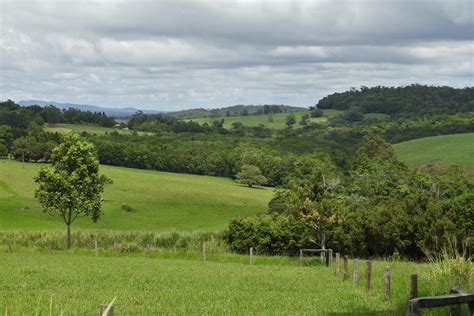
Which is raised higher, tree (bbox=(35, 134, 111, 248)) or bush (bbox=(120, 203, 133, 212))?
tree (bbox=(35, 134, 111, 248))

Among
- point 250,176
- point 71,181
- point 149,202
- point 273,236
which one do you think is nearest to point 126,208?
point 149,202

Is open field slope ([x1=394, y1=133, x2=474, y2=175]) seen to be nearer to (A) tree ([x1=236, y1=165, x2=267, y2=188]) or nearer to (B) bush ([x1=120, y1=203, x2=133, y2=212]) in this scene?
(A) tree ([x1=236, y1=165, x2=267, y2=188])

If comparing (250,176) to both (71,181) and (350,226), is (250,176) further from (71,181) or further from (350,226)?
(71,181)

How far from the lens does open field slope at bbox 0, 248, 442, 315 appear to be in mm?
16406

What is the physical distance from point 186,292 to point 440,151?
164m

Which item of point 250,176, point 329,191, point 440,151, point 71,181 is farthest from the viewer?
point 440,151

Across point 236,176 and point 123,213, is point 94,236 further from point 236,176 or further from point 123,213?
point 236,176

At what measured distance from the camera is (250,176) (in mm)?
141000

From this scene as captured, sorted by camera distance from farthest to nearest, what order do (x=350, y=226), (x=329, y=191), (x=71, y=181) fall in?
(x=350, y=226) → (x=329, y=191) → (x=71, y=181)

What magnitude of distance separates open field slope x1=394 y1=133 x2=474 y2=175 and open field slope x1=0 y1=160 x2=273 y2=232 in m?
57.0

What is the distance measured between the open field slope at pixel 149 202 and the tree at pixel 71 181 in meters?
25.0

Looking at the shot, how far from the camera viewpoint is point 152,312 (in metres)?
16.0

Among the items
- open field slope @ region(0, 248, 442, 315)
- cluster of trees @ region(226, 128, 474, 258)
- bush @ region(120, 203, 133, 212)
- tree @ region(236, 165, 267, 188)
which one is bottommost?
bush @ region(120, 203, 133, 212)

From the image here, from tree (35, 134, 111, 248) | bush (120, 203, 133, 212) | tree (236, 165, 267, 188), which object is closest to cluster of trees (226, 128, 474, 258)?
tree (35, 134, 111, 248)
